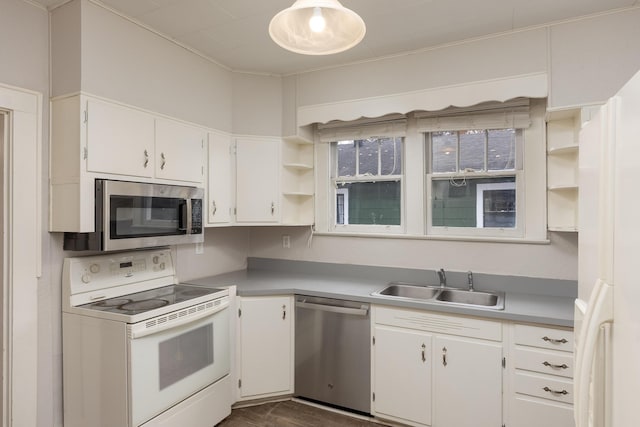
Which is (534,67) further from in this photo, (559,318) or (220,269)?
(220,269)

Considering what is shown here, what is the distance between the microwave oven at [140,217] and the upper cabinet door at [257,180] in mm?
480

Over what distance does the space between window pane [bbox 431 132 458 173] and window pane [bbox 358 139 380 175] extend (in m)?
0.48

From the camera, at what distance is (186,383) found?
217 cm

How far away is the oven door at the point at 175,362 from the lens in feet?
6.20

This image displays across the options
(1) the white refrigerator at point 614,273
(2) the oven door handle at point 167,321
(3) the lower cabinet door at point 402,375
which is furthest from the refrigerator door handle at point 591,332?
(2) the oven door handle at point 167,321

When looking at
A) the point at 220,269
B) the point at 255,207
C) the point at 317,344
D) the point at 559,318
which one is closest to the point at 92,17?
the point at 255,207

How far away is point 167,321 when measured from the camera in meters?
2.03

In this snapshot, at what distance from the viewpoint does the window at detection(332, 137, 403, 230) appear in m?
3.09

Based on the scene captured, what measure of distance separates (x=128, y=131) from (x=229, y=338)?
1512 mm

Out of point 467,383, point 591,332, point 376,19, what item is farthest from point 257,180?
point 591,332

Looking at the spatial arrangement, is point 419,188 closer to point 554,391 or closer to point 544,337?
point 544,337

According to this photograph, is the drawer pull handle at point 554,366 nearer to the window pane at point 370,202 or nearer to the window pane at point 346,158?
the window pane at point 370,202

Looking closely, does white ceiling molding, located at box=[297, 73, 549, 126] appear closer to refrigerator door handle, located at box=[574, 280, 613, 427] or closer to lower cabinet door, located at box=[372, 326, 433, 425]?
lower cabinet door, located at box=[372, 326, 433, 425]

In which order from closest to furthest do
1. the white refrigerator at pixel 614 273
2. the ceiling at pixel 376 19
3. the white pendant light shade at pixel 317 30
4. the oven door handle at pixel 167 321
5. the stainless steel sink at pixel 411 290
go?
the white refrigerator at pixel 614 273 < the white pendant light shade at pixel 317 30 < the oven door handle at pixel 167 321 < the ceiling at pixel 376 19 < the stainless steel sink at pixel 411 290
